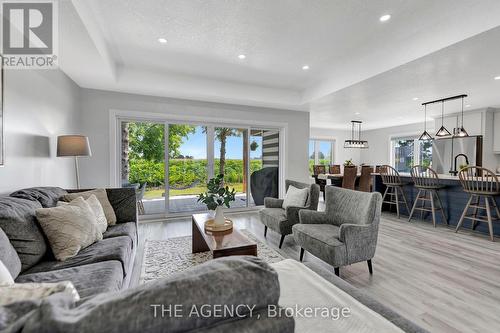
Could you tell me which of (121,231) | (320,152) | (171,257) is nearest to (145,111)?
(121,231)

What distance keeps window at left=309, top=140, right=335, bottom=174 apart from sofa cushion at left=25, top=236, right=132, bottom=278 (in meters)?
8.27

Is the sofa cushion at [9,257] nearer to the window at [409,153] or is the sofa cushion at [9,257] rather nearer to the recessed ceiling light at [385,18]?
the recessed ceiling light at [385,18]

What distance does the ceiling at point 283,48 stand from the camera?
2.34 meters

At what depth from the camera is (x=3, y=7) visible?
1.98 metres

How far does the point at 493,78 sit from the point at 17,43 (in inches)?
249

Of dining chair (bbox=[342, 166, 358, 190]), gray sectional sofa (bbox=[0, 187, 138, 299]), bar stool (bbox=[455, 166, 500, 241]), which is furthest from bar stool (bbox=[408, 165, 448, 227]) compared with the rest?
gray sectional sofa (bbox=[0, 187, 138, 299])

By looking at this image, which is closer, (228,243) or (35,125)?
(228,243)

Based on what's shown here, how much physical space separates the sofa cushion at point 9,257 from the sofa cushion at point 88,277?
0.07 metres

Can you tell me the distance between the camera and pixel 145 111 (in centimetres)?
441

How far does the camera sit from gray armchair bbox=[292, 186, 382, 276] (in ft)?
7.29

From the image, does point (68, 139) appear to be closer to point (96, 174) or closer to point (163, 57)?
point (96, 174)

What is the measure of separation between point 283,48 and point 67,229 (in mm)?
3213

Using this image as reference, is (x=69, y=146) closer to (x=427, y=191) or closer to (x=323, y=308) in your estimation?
(x=323, y=308)

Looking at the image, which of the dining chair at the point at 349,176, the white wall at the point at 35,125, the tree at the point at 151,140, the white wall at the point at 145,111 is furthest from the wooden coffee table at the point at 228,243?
the dining chair at the point at 349,176
